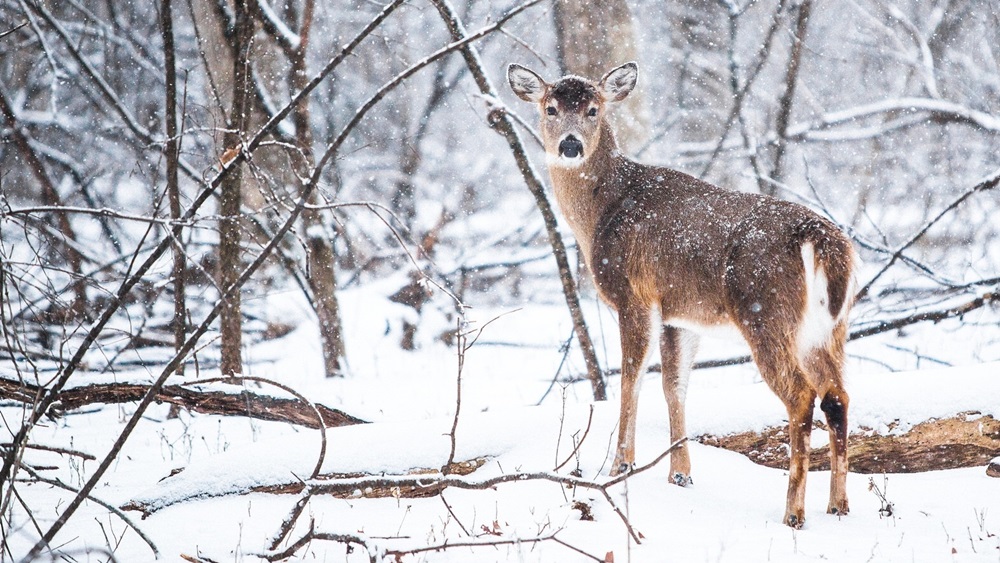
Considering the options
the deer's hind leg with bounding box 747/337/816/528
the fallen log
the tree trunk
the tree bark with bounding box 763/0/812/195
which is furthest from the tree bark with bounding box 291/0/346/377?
the deer's hind leg with bounding box 747/337/816/528

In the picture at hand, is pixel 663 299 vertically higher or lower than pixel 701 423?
higher

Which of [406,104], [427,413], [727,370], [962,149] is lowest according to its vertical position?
[427,413]

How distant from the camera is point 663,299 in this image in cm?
465

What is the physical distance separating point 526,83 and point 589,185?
0.86m

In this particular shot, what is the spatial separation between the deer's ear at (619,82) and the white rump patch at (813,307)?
6.83ft

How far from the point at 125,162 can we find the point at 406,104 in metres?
5.95

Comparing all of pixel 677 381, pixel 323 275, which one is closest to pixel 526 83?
pixel 677 381

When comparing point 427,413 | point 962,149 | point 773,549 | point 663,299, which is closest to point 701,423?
point 663,299

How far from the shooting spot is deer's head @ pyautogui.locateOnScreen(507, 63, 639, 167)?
17.2ft

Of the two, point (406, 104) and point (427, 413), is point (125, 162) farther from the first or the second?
point (427, 413)

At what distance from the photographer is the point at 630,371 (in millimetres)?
4641

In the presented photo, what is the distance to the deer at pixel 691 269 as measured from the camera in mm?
4020

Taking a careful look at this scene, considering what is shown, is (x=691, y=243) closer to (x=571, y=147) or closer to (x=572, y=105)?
(x=571, y=147)

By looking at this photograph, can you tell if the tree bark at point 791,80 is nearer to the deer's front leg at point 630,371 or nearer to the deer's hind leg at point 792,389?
the deer's front leg at point 630,371
